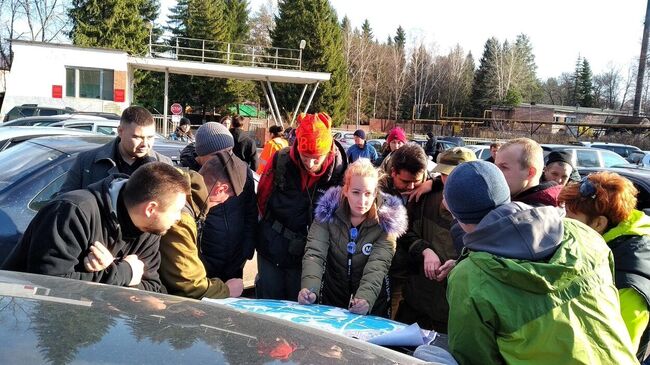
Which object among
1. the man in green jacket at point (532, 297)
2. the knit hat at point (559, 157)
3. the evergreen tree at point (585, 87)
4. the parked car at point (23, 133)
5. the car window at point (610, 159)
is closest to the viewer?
the man in green jacket at point (532, 297)

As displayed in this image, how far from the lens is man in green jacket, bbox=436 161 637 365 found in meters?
1.82

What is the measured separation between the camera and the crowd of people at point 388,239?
1.87 m

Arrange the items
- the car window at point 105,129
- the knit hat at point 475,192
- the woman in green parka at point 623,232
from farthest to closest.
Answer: the car window at point 105,129
the woman in green parka at point 623,232
the knit hat at point 475,192

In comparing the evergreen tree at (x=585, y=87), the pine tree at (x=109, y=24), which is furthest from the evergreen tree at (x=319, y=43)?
the evergreen tree at (x=585, y=87)

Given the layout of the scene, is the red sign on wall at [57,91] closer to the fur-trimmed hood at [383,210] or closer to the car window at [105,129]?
the car window at [105,129]

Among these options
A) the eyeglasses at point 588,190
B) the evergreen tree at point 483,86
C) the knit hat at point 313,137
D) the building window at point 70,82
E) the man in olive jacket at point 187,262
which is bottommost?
the man in olive jacket at point 187,262

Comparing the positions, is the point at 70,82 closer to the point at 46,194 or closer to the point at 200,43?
the point at 200,43

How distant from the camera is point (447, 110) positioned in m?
77.7

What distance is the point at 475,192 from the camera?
2.09 metres

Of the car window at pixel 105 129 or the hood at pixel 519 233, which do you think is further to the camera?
the car window at pixel 105 129

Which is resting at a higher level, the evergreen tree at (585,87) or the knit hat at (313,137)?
the evergreen tree at (585,87)

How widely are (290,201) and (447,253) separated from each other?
115cm

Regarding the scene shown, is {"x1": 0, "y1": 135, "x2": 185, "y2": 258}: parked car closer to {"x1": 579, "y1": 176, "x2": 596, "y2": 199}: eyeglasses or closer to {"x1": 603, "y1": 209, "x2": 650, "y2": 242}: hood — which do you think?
{"x1": 579, "y1": 176, "x2": 596, "y2": 199}: eyeglasses

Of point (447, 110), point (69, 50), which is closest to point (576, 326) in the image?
point (69, 50)
